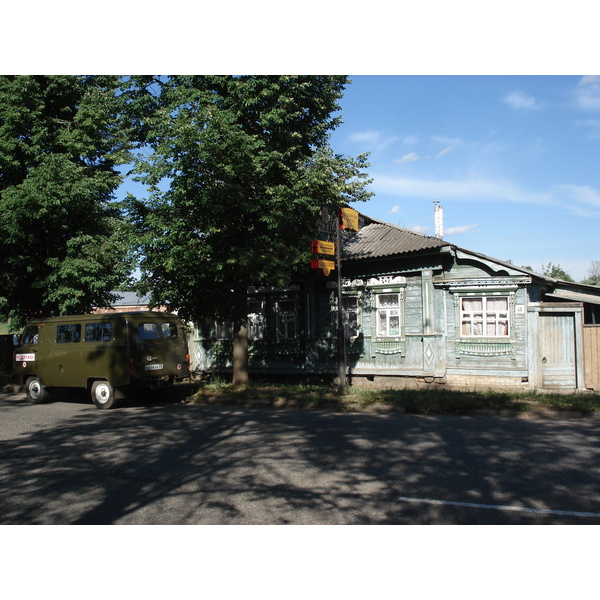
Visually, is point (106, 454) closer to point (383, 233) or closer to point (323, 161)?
point (323, 161)

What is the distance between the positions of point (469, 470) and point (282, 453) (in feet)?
8.46

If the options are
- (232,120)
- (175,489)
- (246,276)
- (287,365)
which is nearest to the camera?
(175,489)

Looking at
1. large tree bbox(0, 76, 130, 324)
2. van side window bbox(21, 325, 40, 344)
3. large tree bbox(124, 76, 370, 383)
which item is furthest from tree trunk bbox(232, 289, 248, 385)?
van side window bbox(21, 325, 40, 344)

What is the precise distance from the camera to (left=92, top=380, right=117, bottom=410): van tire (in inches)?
500

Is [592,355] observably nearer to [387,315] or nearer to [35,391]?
[387,315]

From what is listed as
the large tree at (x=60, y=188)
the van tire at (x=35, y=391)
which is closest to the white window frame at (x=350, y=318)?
the large tree at (x=60, y=188)

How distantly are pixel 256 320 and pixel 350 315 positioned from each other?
3870mm

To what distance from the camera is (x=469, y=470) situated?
21.3 feet

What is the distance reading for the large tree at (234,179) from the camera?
12812 millimetres

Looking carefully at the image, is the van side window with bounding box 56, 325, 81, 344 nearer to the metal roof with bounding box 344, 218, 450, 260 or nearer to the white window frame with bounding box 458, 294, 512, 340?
the metal roof with bounding box 344, 218, 450, 260

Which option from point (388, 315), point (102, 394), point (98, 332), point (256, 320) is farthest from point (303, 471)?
point (256, 320)

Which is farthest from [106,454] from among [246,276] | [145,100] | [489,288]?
[489,288]

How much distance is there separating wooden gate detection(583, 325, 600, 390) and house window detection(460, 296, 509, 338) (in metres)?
2.06

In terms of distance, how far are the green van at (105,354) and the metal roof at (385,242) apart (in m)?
6.28
